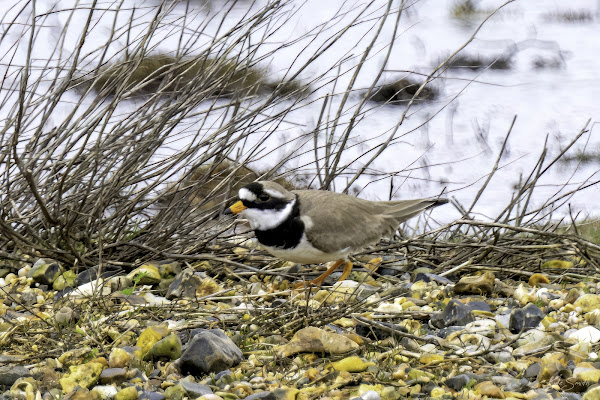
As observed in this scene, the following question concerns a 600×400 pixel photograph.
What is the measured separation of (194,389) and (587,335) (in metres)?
1.63

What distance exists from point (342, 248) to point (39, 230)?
1.78 metres

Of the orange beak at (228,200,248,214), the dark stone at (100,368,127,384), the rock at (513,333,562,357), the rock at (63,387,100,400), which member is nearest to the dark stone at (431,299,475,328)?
the rock at (513,333,562,357)

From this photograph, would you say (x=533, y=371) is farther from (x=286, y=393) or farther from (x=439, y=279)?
(x=439, y=279)

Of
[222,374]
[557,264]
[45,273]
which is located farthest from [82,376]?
[557,264]

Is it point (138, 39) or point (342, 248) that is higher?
point (138, 39)

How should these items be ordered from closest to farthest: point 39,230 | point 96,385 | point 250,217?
point 96,385 < point 250,217 < point 39,230

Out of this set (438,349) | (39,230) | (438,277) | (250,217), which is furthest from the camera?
(39,230)

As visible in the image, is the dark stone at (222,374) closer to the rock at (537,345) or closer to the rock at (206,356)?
the rock at (206,356)

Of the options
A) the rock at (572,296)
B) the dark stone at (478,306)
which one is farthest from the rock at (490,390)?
the rock at (572,296)

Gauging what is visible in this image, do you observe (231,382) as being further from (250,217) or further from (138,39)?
(138,39)

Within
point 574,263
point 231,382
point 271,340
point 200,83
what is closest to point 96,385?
point 231,382

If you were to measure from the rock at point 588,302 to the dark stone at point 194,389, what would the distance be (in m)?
1.81

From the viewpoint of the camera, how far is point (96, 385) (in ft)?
9.53

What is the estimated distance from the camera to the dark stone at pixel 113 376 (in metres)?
2.88
